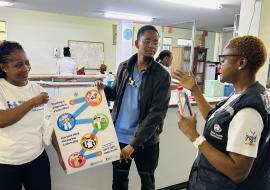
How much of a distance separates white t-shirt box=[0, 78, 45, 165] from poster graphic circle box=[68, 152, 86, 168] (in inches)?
7.7

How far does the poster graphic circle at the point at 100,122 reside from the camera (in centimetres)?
158

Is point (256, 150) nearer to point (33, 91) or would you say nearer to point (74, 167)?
point (74, 167)

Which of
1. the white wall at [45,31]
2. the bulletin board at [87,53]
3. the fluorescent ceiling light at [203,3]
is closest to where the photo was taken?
the fluorescent ceiling light at [203,3]

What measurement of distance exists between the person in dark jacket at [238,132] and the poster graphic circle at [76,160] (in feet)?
2.27

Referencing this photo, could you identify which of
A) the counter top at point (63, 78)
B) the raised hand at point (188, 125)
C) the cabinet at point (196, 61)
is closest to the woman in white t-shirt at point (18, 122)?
the raised hand at point (188, 125)

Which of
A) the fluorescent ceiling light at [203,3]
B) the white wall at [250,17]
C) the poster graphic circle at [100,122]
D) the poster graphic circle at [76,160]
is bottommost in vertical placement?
the poster graphic circle at [76,160]

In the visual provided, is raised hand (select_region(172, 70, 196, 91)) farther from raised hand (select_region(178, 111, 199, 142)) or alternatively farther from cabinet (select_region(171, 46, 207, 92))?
cabinet (select_region(171, 46, 207, 92))

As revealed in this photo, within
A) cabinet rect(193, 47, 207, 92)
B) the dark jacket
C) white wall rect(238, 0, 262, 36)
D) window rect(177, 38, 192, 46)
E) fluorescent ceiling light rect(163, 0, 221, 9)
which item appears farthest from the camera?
window rect(177, 38, 192, 46)

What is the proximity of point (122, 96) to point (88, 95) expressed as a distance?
0.86 ft

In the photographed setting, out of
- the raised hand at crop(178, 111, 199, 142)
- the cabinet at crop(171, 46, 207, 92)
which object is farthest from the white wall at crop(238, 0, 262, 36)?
the cabinet at crop(171, 46, 207, 92)

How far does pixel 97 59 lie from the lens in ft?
30.1

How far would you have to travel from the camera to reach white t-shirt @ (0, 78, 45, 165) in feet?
4.33

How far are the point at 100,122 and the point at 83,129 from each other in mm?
117

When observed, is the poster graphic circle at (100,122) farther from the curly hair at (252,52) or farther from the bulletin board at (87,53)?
the bulletin board at (87,53)
